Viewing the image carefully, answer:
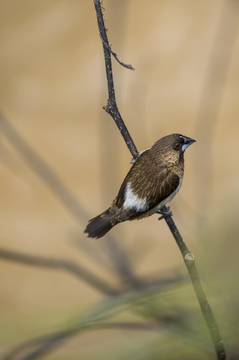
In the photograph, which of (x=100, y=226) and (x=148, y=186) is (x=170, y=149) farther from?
(x=100, y=226)

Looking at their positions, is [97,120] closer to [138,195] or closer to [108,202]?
[108,202]

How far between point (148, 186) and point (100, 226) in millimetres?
135

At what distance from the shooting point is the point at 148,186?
0.74 meters

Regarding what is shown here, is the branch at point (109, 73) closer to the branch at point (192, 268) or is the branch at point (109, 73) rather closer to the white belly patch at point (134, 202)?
the branch at point (192, 268)

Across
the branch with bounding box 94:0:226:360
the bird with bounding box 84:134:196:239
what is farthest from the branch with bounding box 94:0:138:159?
the bird with bounding box 84:134:196:239

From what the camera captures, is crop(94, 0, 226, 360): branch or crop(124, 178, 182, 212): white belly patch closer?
crop(94, 0, 226, 360): branch

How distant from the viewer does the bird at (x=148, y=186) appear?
29.0 inches

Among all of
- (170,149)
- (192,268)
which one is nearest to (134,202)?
(170,149)

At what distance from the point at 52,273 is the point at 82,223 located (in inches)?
10.9

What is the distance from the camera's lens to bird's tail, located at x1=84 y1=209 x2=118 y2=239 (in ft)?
2.46

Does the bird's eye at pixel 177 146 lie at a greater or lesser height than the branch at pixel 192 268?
greater

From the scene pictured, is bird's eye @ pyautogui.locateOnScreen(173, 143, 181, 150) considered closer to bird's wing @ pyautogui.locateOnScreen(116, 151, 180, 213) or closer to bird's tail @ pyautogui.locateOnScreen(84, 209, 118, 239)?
bird's wing @ pyautogui.locateOnScreen(116, 151, 180, 213)

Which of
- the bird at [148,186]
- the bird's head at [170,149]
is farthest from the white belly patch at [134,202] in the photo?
the bird's head at [170,149]

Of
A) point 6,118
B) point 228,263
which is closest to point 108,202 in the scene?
point 6,118
